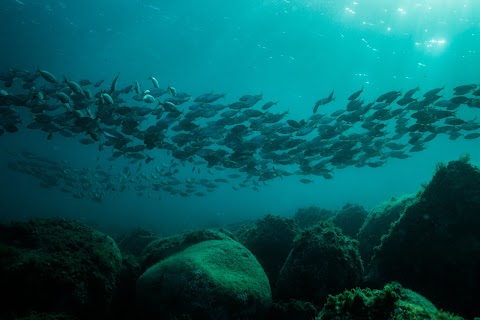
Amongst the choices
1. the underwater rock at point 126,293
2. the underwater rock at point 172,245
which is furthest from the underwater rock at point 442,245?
the underwater rock at point 126,293

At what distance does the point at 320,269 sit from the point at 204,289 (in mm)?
2351

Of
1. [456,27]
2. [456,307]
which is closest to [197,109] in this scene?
[456,307]

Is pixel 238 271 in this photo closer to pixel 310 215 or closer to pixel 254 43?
pixel 310 215

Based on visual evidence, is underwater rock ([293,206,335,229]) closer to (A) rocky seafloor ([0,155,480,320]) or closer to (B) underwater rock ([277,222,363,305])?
(A) rocky seafloor ([0,155,480,320])

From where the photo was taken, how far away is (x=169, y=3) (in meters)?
22.7

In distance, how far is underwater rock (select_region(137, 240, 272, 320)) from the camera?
196 inches

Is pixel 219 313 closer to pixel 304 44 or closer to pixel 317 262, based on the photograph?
pixel 317 262

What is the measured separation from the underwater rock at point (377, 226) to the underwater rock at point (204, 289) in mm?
4034

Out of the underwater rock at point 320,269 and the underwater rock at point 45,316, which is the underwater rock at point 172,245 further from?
the underwater rock at point 45,316

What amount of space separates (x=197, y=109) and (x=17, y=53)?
2624 cm

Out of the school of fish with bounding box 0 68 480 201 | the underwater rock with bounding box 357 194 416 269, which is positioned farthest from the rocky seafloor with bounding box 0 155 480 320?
the school of fish with bounding box 0 68 480 201

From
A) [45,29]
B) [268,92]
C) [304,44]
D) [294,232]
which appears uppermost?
[304,44]

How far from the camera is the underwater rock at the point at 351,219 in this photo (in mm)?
11805

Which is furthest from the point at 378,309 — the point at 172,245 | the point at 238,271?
the point at 172,245
